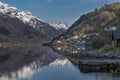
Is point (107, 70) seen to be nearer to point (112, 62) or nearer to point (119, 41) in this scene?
point (112, 62)

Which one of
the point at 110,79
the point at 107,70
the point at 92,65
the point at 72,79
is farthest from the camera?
the point at 92,65

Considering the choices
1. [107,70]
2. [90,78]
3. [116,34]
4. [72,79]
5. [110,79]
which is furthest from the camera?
[116,34]

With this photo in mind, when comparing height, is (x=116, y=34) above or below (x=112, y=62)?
above

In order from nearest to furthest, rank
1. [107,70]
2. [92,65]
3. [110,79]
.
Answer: [110,79]
[107,70]
[92,65]

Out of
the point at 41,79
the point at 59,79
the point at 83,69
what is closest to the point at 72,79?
the point at 59,79

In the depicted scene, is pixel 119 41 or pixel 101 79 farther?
pixel 119 41

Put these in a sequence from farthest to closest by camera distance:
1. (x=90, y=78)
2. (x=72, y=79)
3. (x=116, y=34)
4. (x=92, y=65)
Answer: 1. (x=116, y=34)
2. (x=92, y=65)
3. (x=72, y=79)
4. (x=90, y=78)

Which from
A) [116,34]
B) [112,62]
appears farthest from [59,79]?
[116,34]

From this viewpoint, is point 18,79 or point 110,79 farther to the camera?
point 18,79

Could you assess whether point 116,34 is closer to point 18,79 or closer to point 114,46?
point 114,46
